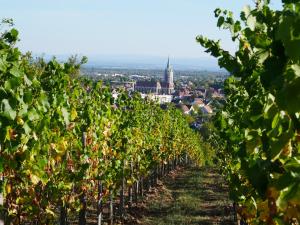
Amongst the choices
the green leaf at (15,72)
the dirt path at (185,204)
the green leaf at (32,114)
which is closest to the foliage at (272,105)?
the green leaf at (15,72)

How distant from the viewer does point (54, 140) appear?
8148 mm

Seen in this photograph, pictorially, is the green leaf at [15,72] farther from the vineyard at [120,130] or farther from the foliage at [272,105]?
the foliage at [272,105]

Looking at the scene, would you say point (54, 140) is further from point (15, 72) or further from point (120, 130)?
point (120, 130)

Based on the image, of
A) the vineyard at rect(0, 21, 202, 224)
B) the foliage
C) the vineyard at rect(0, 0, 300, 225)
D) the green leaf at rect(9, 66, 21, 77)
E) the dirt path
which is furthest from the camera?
the dirt path

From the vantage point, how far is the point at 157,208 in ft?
65.3

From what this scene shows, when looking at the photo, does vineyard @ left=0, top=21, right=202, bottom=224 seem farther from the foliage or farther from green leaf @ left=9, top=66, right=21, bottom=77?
the foliage

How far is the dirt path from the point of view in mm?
17766

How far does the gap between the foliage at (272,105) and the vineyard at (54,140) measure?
208cm

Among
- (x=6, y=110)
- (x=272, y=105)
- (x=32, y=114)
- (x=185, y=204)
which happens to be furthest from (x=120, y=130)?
(x=272, y=105)

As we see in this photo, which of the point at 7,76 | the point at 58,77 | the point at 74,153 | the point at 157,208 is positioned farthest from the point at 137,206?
the point at 7,76

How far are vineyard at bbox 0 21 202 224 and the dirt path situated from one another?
6.58ft

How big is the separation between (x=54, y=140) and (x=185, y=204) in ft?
45.5

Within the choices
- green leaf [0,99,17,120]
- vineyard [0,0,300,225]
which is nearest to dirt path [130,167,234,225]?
vineyard [0,0,300,225]

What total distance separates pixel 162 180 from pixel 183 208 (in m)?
9.35
